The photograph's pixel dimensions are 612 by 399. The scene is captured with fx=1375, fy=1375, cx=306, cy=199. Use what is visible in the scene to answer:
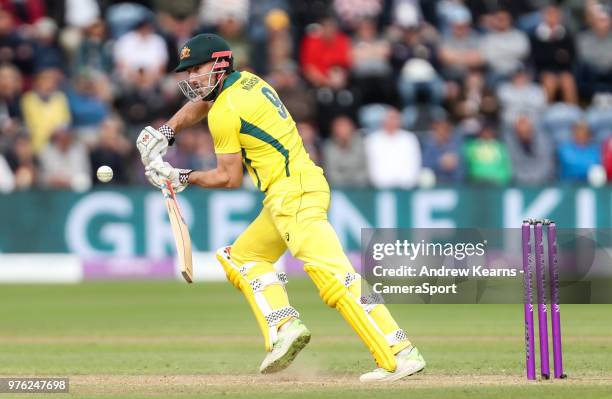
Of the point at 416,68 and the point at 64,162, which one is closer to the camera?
the point at 64,162

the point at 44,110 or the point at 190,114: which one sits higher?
the point at 190,114

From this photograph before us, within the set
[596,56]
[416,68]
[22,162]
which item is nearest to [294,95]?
[416,68]

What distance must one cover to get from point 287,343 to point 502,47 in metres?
10.3

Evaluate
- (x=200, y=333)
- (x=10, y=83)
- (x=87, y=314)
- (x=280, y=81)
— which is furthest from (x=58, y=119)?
(x=200, y=333)

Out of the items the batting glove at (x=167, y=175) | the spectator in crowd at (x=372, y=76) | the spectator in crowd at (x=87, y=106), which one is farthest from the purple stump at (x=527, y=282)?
the spectator in crowd at (x=87, y=106)

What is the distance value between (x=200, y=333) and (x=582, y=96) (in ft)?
27.5

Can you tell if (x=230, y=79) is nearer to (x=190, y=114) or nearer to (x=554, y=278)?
(x=190, y=114)

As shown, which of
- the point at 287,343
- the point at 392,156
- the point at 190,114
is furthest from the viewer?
the point at 392,156

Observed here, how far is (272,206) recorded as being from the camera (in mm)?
7512

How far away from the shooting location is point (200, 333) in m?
10.6

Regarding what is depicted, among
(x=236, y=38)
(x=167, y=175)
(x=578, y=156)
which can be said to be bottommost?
(x=578, y=156)

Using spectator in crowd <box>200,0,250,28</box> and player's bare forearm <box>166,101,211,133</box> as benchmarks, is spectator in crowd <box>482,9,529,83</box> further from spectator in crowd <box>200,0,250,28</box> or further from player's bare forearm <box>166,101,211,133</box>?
player's bare forearm <box>166,101,211,133</box>

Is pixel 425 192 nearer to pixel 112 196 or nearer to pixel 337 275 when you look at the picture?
pixel 112 196

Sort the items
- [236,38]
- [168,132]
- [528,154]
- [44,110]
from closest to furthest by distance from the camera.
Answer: [168,132] → [44,110] → [528,154] → [236,38]
